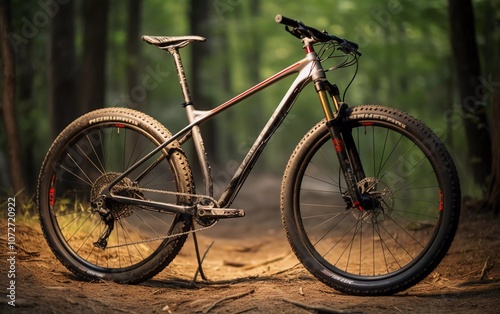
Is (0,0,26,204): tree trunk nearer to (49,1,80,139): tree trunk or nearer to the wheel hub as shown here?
(49,1,80,139): tree trunk

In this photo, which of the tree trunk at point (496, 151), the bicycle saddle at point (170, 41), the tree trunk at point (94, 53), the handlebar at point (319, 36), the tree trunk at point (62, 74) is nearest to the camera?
the handlebar at point (319, 36)

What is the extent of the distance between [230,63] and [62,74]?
9295mm

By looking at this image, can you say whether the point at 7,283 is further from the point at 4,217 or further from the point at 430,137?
the point at 430,137

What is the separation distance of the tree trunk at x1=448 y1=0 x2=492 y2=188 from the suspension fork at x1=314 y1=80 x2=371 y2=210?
2.91 m

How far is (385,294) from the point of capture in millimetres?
3658

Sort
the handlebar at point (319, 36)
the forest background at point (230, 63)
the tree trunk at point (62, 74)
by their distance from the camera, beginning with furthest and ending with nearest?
the tree trunk at point (62, 74) < the forest background at point (230, 63) < the handlebar at point (319, 36)

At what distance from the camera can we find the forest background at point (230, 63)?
21.0 ft

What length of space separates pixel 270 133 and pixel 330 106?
44cm

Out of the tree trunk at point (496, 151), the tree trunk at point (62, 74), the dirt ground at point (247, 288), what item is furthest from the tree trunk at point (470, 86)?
the tree trunk at point (62, 74)

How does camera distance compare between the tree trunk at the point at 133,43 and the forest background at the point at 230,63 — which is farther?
the tree trunk at the point at 133,43

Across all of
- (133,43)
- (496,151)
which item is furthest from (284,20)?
(133,43)

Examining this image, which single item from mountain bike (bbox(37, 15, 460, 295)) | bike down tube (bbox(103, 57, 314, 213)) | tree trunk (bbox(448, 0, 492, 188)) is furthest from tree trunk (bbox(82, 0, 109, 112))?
tree trunk (bbox(448, 0, 492, 188))

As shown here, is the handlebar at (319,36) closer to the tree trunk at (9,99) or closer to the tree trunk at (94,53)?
the tree trunk at (9,99)

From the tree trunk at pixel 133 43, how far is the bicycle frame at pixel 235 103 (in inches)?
390
